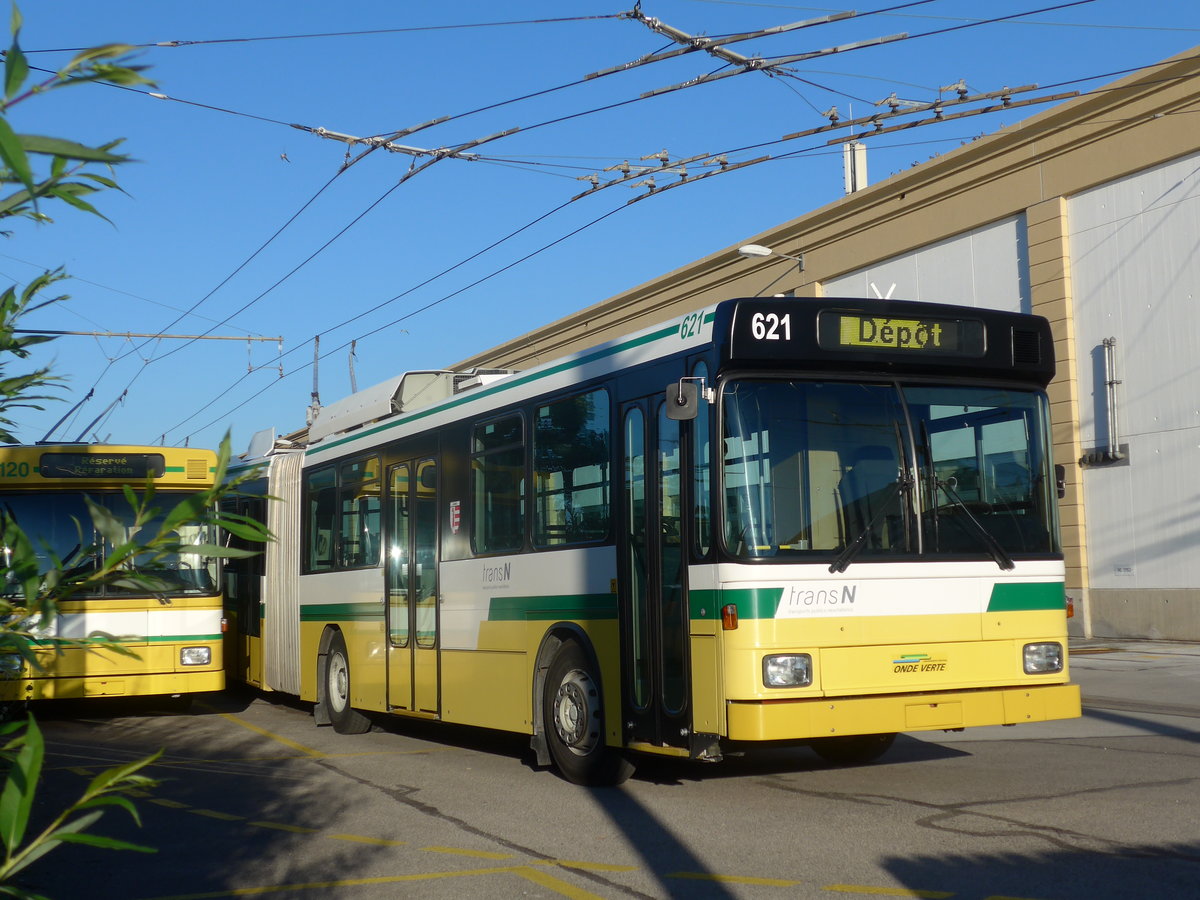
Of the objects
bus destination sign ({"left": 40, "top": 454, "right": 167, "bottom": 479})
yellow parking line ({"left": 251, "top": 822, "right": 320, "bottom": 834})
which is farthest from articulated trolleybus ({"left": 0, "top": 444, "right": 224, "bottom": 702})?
yellow parking line ({"left": 251, "top": 822, "right": 320, "bottom": 834})

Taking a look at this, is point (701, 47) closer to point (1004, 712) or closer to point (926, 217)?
point (1004, 712)

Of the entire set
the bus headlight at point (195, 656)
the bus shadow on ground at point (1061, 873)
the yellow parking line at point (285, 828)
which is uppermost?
the bus headlight at point (195, 656)

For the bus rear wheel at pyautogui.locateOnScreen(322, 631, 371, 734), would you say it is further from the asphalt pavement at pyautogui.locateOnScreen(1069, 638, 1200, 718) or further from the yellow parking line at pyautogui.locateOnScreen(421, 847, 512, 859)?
the asphalt pavement at pyautogui.locateOnScreen(1069, 638, 1200, 718)

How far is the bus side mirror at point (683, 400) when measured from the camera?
7.98m

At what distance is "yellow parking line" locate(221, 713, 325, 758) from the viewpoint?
11.9m

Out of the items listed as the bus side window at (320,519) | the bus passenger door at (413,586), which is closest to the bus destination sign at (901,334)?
the bus passenger door at (413,586)

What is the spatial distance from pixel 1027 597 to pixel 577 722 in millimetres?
3122

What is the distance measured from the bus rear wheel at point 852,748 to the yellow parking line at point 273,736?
4401mm

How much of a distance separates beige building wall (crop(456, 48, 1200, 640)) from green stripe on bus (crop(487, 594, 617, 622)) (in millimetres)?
14408

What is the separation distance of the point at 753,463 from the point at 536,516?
263 centimetres

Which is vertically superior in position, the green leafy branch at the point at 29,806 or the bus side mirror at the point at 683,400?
the bus side mirror at the point at 683,400

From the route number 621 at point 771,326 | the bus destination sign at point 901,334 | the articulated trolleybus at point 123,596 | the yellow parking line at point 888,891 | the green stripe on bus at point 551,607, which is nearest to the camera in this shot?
the yellow parking line at point 888,891

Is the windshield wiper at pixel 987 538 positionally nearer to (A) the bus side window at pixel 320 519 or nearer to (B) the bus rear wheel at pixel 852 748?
(B) the bus rear wheel at pixel 852 748

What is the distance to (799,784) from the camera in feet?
29.7
